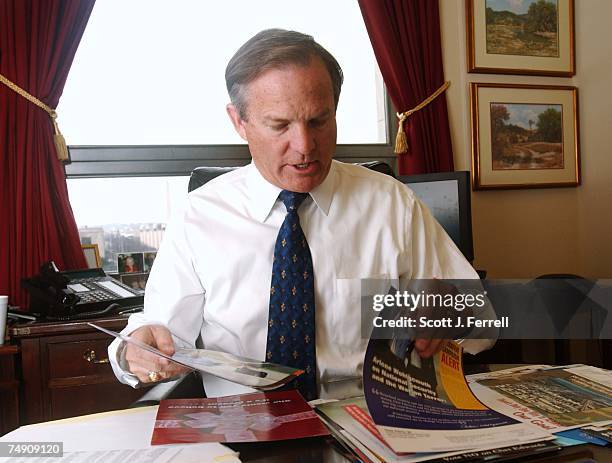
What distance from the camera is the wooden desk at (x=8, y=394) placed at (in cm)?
198

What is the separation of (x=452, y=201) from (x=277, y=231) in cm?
138

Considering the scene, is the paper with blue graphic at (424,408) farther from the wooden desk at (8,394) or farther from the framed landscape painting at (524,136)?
the framed landscape painting at (524,136)

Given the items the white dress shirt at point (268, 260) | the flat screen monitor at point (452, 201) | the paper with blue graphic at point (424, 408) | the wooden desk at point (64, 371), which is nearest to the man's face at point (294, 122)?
A: the white dress shirt at point (268, 260)

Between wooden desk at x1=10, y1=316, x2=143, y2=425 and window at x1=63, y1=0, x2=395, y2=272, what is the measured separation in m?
0.77

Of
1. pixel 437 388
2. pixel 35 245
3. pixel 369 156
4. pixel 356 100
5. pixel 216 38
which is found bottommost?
pixel 437 388

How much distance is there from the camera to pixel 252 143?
4.69ft

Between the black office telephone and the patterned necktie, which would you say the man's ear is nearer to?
the patterned necktie

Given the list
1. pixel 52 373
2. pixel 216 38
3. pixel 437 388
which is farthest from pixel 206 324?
pixel 216 38

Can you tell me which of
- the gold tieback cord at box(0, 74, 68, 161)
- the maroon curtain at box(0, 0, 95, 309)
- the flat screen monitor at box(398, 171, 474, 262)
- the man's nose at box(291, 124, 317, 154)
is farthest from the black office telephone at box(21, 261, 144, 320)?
the flat screen monitor at box(398, 171, 474, 262)

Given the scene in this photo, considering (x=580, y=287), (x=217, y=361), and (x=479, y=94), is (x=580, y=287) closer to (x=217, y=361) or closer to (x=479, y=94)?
(x=479, y=94)

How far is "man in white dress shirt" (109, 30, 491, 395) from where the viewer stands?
4.43 ft

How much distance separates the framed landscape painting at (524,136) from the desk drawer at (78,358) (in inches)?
83.7

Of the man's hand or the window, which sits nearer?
the man's hand

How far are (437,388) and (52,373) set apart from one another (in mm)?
1570
